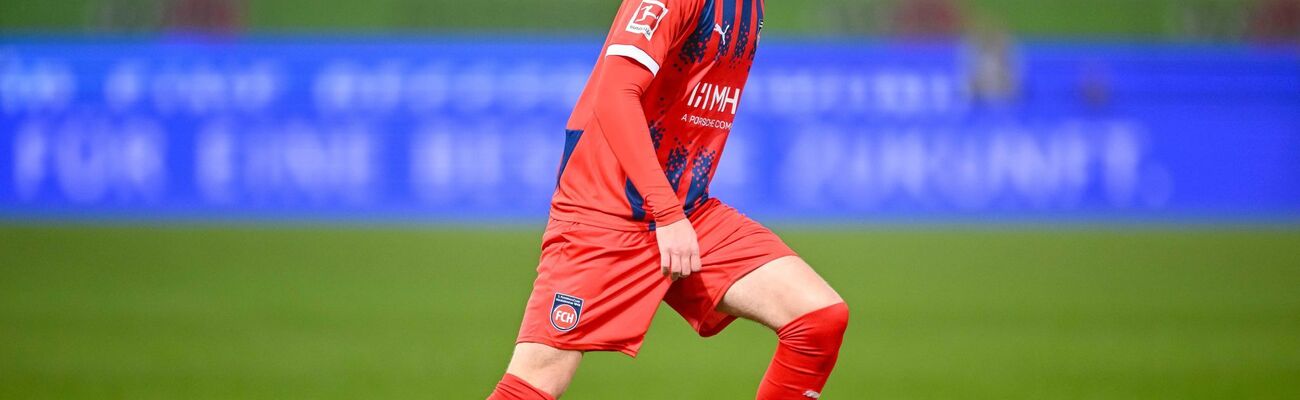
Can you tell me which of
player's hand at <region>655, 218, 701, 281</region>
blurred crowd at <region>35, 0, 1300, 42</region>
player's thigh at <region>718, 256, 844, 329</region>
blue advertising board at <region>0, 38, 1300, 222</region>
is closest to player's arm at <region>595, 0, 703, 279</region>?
player's hand at <region>655, 218, 701, 281</region>

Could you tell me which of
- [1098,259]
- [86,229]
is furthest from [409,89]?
[1098,259]

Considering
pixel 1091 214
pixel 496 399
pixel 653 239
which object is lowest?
pixel 1091 214

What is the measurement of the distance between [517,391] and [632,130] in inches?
26.0

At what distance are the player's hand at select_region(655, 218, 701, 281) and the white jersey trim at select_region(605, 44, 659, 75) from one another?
0.37m

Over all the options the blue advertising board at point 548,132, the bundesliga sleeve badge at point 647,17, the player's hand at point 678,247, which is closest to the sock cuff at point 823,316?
the player's hand at point 678,247

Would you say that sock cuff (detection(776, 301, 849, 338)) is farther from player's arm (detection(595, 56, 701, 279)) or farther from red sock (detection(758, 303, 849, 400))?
player's arm (detection(595, 56, 701, 279))

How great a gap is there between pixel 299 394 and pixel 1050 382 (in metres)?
2.96

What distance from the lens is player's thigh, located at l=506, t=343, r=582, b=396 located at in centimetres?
319

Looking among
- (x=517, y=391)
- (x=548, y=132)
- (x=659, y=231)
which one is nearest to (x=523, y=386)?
(x=517, y=391)

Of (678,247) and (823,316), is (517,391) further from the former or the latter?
(823,316)

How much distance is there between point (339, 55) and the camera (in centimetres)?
1287

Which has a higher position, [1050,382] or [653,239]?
[653,239]

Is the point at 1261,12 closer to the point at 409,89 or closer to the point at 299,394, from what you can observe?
the point at 409,89

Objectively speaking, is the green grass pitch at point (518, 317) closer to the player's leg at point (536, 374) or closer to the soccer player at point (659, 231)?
the soccer player at point (659, 231)
